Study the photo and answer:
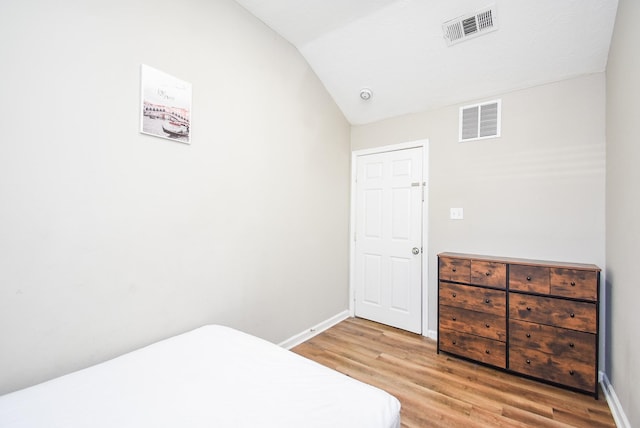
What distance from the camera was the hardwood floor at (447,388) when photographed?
1.79m

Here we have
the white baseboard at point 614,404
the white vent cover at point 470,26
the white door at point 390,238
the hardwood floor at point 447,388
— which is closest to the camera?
the white baseboard at point 614,404

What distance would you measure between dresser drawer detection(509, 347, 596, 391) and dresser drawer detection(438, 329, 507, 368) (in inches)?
3.0

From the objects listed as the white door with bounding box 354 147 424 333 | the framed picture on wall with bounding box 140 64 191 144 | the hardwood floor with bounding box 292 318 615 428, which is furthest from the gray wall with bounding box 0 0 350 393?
the white door with bounding box 354 147 424 333

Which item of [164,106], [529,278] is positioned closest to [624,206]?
[529,278]

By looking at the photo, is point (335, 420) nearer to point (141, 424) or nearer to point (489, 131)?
point (141, 424)

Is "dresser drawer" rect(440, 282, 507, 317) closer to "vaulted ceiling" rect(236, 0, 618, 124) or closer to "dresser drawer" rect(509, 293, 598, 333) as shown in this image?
"dresser drawer" rect(509, 293, 598, 333)

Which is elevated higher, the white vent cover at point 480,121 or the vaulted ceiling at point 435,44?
the vaulted ceiling at point 435,44

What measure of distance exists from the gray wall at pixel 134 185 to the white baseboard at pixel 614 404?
231 centimetres

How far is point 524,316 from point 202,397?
2.36 metres

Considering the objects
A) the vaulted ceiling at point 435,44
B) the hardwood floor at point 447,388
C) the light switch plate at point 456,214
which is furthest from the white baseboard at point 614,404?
the vaulted ceiling at point 435,44

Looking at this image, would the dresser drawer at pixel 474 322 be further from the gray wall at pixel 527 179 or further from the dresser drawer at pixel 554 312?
the gray wall at pixel 527 179

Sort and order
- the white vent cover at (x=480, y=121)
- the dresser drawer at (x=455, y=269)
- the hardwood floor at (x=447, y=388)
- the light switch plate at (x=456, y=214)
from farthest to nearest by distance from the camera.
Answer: the light switch plate at (x=456, y=214) → the white vent cover at (x=480, y=121) → the dresser drawer at (x=455, y=269) → the hardwood floor at (x=447, y=388)

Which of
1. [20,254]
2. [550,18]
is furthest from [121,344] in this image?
[550,18]

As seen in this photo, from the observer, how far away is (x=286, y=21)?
2.44 m
